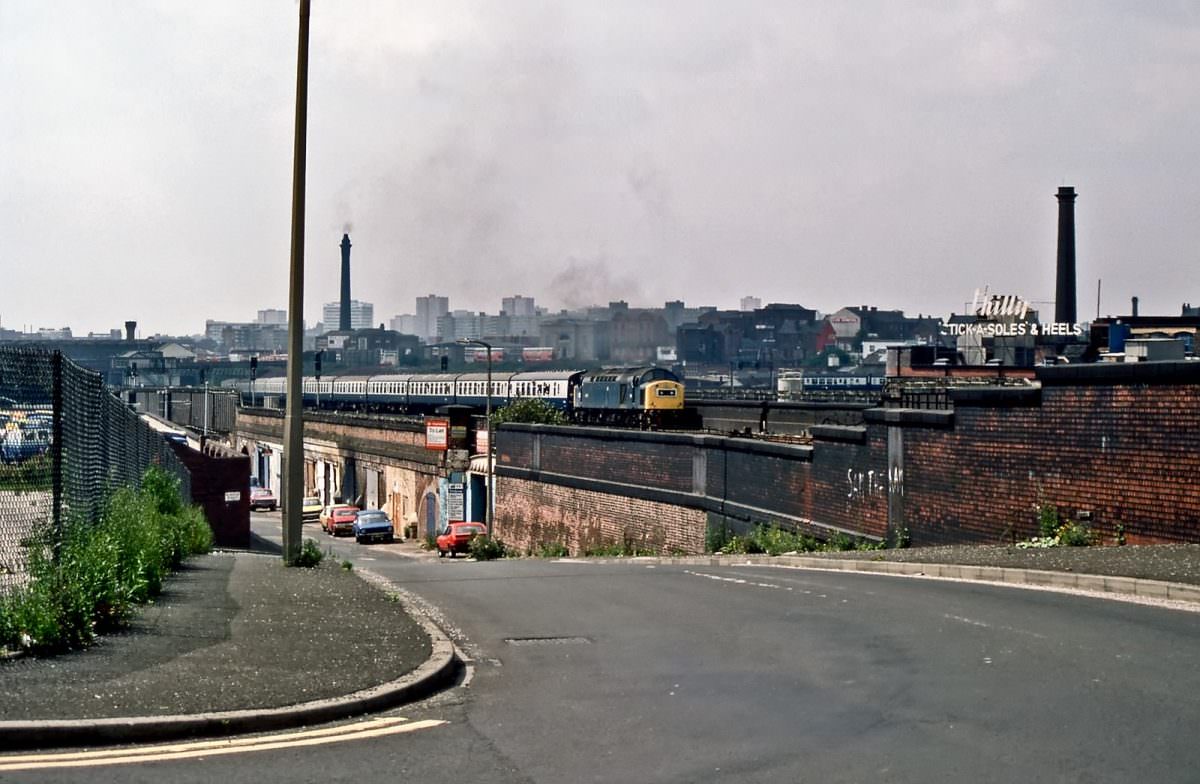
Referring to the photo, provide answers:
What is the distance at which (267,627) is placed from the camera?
42.9 ft

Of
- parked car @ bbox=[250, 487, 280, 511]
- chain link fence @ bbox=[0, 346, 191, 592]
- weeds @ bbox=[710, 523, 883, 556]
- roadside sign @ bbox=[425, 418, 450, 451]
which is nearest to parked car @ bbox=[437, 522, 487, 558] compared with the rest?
roadside sign @ bbox=[425, 418, 450, 451]

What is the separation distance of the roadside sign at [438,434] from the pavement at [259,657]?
135ft

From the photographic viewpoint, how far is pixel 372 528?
5981cm

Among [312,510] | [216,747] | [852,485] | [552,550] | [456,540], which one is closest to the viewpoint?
[216,747]

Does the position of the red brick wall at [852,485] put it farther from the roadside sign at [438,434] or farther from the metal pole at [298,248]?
the roadside sign at [438,434]

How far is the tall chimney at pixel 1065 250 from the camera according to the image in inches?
3489

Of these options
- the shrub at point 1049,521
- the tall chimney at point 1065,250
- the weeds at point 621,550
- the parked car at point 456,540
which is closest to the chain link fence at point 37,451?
the shrub at point 1049,521

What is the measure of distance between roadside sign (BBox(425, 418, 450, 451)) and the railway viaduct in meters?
10.7

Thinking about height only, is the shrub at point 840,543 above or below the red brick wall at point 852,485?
below

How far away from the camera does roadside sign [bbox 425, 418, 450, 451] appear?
199 feet

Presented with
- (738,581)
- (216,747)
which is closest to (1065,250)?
(738,581)

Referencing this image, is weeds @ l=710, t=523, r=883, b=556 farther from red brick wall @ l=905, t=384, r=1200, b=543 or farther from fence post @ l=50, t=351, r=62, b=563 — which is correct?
fence post @ l=50, t=351, r=62, b=563

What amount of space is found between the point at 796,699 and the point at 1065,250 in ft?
277

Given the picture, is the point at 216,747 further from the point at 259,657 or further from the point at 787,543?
the point at 787,543
